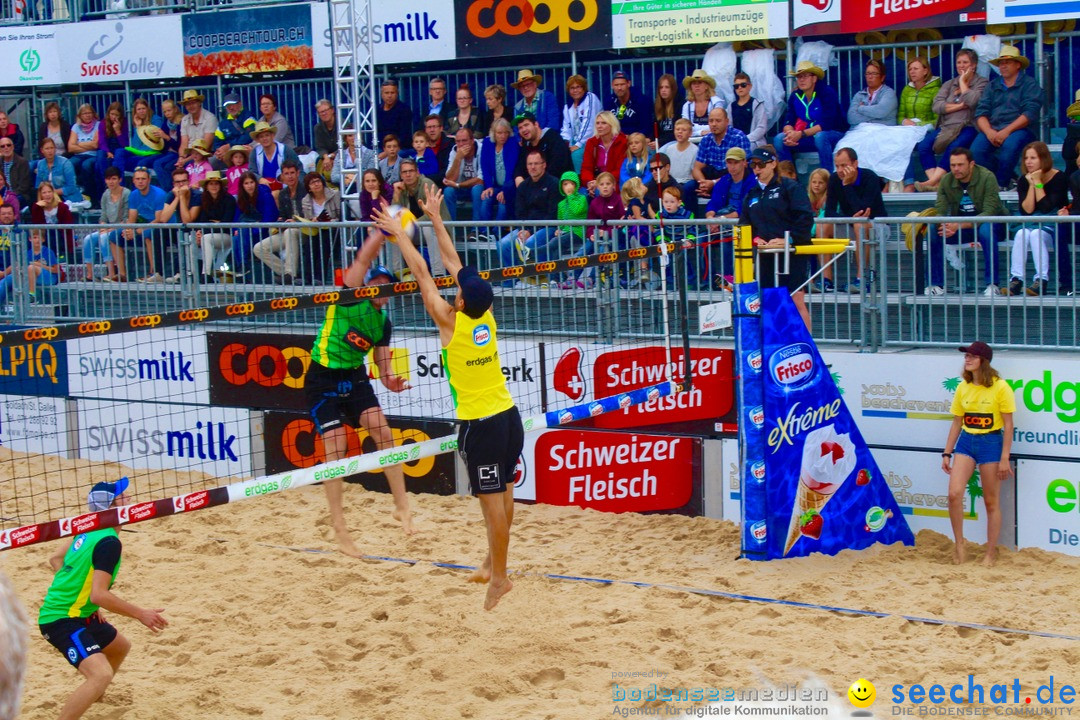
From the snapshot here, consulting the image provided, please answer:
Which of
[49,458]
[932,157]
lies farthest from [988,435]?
[49,458]

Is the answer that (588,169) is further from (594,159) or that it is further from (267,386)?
(267,386)

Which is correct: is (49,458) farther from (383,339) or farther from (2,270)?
(383,339)

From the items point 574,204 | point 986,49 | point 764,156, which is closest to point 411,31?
point 574,204

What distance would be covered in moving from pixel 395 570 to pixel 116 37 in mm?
9403

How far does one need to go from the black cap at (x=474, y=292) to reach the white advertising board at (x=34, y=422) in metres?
7.11

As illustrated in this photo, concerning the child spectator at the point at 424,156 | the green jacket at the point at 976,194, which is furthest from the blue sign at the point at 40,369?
the green jacket at the point at 976,194

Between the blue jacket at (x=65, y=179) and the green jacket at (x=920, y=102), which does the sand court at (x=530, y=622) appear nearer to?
the green jacket at (x=920, y=102)

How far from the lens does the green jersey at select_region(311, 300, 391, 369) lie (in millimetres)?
8031

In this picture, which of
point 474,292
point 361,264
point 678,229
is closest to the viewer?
point 474,292

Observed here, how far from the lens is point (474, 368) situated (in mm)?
6801

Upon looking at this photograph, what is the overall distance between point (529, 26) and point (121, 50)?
5493 millimetres

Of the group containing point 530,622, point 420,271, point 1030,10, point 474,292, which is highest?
point 1030,10

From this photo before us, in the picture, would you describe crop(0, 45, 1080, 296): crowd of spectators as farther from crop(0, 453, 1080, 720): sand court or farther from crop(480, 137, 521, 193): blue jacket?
crop(0, 453, 1080, 720): sand court

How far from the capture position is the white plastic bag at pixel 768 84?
11.9 meters
